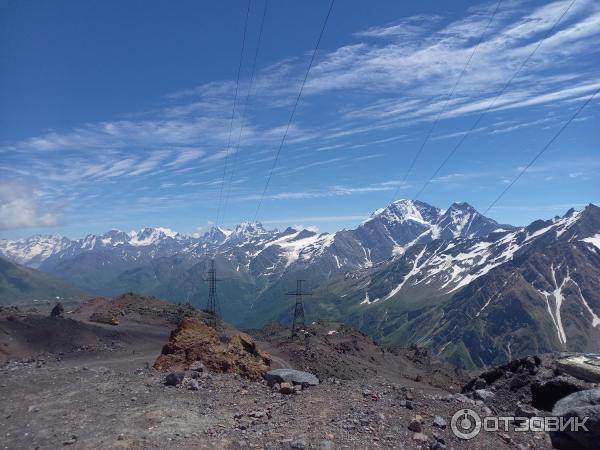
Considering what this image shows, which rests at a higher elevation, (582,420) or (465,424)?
(582,420)

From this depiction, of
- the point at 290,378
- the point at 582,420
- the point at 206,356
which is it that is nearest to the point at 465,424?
the point at 582,420

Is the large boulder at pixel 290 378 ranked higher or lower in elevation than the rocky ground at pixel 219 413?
higher

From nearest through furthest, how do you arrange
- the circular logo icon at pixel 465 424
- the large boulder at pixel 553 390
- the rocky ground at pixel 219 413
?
1. the rocky ground at pixel 219 413
2. the circular logo icon at pixel 465 424
3. the large boulder at pixel 553 390

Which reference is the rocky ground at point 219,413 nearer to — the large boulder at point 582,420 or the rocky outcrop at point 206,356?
the large boulder at point 582,420

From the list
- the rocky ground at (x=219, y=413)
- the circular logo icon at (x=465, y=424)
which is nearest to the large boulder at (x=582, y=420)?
the rocky ground at (x=219, y=413)

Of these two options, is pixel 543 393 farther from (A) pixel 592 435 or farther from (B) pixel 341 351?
(B) pixel 341 351

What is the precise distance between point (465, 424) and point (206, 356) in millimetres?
16119

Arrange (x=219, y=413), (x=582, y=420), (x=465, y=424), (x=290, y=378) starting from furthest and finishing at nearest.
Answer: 1. (x=290, y=378)
2. (x=219, y=413)
3. (x=465, y=424)
4. (x=582, y=420)

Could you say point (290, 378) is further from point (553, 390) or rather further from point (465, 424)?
point (553, 390)

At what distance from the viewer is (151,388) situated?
24.2m

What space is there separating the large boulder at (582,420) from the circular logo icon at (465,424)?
294 cm

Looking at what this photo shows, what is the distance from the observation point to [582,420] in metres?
18.5

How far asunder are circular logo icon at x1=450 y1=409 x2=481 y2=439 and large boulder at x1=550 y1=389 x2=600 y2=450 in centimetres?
294

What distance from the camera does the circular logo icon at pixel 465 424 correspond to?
1812 cm
